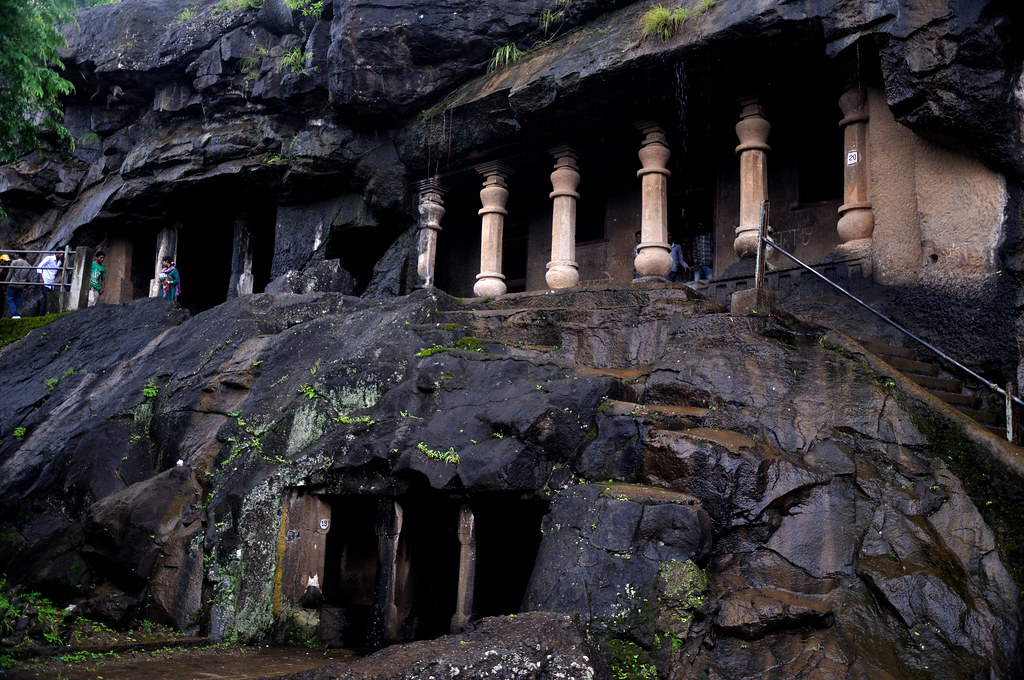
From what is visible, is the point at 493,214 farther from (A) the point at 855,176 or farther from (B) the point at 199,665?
(B) the point at 199,665

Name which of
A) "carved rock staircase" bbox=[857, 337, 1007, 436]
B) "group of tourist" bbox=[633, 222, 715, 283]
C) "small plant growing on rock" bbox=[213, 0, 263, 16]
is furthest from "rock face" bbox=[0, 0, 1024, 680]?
"small plant growing on rock" bbox=[213, 0, 263, 16]

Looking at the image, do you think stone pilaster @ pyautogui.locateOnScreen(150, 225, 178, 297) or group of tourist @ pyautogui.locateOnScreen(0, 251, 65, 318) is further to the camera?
stone pilaster @ pyautogui.locateOnScreen(150, 225, 178, 297)

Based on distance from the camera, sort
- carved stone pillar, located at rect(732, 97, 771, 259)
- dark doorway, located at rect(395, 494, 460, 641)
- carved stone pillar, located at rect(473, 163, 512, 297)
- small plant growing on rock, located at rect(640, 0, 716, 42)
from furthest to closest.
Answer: carved stone pillar, located at rect(473, 163, 512, 297)
carved stone pillar, located at rect(732, 97, 771, 259)
small plant growing on rock, located at rect(640, 0, 716, 42)
dark doorway, located at rect(395, 494, 460, 641)

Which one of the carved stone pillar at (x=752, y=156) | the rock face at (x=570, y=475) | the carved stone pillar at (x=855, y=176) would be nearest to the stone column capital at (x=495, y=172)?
the rock face at (x=570, y=475)

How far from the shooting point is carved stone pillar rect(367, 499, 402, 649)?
803 cm

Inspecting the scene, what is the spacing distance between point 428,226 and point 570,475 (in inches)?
352

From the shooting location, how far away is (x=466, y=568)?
7.84 metres

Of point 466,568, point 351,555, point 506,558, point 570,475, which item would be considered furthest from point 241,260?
point 570,475

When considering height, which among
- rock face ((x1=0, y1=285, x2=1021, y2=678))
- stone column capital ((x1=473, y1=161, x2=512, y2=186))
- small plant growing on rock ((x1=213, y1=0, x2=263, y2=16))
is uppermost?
small plant growing on rock ((x1=213, y1=0, x2=263, y2=16))

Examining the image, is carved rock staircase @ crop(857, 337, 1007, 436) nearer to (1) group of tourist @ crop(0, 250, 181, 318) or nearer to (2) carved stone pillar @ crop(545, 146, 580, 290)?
(2) carved stone pillar @ crop(545, 146, 580, 290)

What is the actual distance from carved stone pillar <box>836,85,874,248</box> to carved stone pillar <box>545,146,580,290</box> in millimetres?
4111

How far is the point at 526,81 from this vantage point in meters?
13.2

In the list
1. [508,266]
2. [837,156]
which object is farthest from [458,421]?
[508,266]

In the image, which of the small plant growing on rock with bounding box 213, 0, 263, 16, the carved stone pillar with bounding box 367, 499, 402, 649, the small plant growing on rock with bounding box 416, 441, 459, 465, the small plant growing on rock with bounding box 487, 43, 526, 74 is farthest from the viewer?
the small plant growing on rock with bounding box 213, 0, 263, 16
